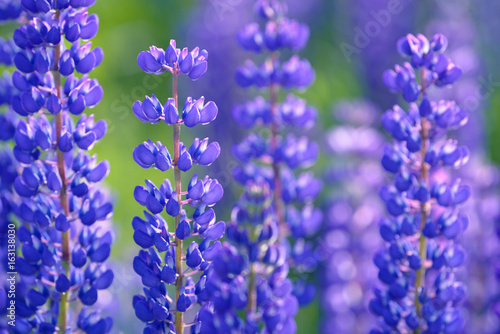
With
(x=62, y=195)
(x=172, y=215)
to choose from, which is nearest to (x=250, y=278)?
(x=172, y=215)

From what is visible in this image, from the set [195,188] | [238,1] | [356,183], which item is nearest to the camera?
[195,188]

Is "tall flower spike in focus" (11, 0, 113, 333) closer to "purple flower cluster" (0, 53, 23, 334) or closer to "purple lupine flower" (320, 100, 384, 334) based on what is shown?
"purple flower cluster" (0, 53, 23, 334)

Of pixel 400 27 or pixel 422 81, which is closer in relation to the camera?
pixel 422 81

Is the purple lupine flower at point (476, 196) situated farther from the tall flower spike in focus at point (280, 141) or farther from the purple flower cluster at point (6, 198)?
the purple flower cluster at point (6, 198)

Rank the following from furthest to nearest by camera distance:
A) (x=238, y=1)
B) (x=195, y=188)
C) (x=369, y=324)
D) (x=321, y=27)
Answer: (x=321, y=27)
(x=238, y=1)
(x=369, y=324)
(x=195, y=188)

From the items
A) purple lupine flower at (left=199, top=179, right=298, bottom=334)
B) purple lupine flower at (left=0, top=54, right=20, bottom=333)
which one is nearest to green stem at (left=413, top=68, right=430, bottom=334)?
purple lupine flower at (left=199, top=179, right=298, bottom=334)

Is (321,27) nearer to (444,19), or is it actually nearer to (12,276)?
(444,19)

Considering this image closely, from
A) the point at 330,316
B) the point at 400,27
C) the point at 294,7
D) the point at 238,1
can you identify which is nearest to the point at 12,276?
the point at 330,316

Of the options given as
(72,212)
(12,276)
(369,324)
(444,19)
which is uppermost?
(444,19)
